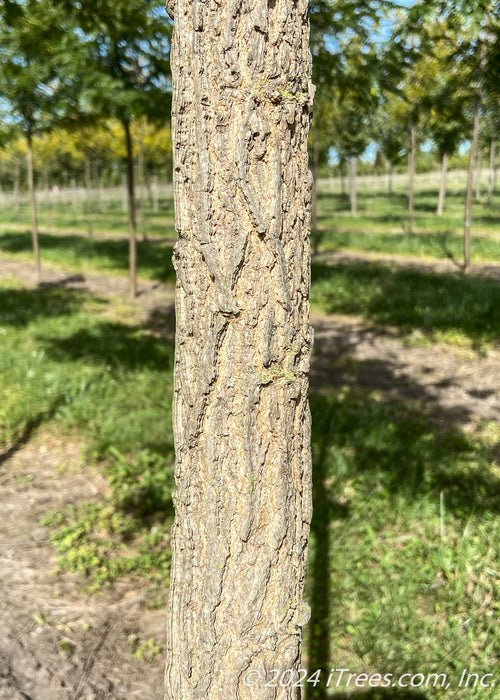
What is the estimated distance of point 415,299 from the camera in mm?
9016

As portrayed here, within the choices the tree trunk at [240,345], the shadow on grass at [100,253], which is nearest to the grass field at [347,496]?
the tree trunk at [240,345]

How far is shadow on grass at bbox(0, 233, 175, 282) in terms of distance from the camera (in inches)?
505

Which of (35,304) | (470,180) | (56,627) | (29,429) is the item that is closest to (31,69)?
(35,304)

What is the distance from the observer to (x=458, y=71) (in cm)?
930

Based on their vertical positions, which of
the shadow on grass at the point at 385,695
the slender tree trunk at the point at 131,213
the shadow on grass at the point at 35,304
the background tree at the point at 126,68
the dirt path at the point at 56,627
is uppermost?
the background tree at the point at 126,68

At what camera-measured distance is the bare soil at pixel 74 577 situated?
8.12ft

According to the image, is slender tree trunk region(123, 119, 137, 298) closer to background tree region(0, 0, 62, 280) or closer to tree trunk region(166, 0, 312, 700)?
background tree region(0, 0, 62, 280)

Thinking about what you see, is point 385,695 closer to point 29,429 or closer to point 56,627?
point 56,627

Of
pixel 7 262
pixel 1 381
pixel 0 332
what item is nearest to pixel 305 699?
pixel 1 381

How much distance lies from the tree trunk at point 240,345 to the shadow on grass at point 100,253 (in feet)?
34.1

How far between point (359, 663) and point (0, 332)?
614cm

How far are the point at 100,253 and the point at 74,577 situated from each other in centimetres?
1325

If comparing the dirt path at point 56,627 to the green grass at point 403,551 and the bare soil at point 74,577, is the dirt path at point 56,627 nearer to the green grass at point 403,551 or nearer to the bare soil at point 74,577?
the bare soil at point 74,577

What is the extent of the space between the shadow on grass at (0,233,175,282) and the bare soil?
6.56 metres
